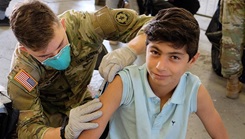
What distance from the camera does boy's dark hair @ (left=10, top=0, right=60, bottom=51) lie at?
52.2 inches

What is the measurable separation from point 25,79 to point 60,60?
174 mm

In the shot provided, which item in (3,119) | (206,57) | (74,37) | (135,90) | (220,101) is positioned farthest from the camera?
(206,57)

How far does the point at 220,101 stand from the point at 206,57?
889 millimetres

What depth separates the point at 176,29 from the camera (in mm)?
1122

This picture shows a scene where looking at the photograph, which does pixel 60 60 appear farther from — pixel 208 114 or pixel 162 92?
pixel 208 114

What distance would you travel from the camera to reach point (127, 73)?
1.27m

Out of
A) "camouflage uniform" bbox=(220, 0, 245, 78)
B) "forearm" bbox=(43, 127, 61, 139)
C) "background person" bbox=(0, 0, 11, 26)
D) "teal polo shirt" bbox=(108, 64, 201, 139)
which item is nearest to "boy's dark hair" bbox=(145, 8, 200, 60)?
"teal polo shirt" bbox=(108, 64, 201, 139)

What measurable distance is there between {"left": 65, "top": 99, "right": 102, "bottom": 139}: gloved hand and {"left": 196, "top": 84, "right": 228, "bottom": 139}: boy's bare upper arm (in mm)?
406

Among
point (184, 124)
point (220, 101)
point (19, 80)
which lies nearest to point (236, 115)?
point (220, 101)

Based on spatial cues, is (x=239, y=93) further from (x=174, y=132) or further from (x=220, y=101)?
(x=174, y=132)

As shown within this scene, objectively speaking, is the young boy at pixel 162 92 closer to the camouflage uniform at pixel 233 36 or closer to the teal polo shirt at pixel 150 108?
the teal polo shirt at pixel 150 108

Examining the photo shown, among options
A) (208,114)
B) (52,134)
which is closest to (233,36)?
(208,114)

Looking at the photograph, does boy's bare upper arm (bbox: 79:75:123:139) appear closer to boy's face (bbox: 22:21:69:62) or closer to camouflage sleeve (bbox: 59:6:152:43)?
boy's face (bbox: 22:21:69:62)

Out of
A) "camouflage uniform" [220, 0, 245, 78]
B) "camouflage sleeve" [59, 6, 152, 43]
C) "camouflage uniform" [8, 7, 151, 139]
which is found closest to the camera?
"camouflage uniform" [8, 7, 151, 139]
